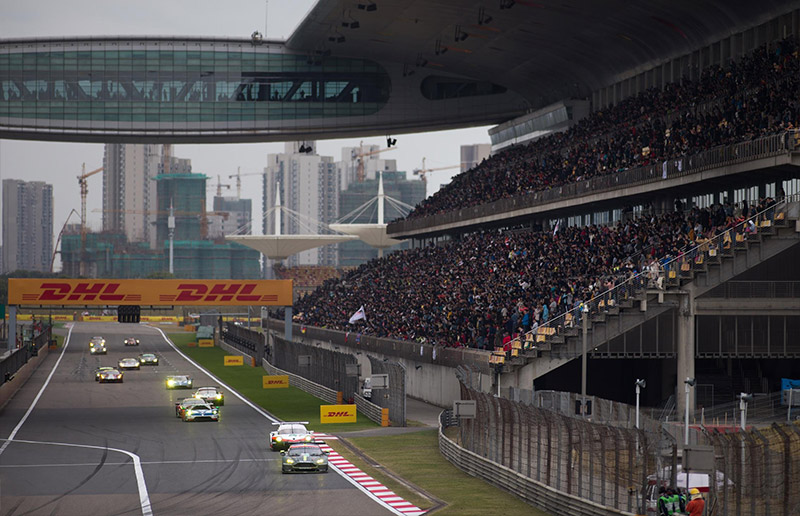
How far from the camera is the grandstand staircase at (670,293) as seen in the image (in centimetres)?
4569

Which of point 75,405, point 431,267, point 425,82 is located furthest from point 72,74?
point 75,405

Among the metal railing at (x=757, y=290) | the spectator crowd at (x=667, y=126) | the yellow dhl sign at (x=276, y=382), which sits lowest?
the yellow dhl sign at (x=276, y=382)

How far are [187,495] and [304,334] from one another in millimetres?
67166

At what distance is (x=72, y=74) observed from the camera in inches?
3632

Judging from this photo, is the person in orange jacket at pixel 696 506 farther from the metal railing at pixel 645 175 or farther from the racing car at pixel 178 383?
the racing car at pixel 178 383

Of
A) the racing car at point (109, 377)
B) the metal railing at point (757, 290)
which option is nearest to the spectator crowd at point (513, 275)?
→ the metal railing at point (757, 290)

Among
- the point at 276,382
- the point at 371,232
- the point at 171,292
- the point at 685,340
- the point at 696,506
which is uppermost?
the point at 371,232

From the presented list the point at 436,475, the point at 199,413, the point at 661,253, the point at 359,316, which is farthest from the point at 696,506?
the point at 359,316

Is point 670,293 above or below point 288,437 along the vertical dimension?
above

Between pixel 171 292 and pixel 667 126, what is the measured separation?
→ 41425 mm

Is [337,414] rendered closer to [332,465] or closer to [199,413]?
[199,413]

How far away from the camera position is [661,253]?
50906mm

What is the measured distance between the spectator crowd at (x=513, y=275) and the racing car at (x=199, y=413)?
508 inches

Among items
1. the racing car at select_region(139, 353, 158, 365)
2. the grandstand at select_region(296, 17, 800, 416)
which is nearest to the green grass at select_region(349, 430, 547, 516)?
the grandstand at select_region(296, 17, 800, 416)
